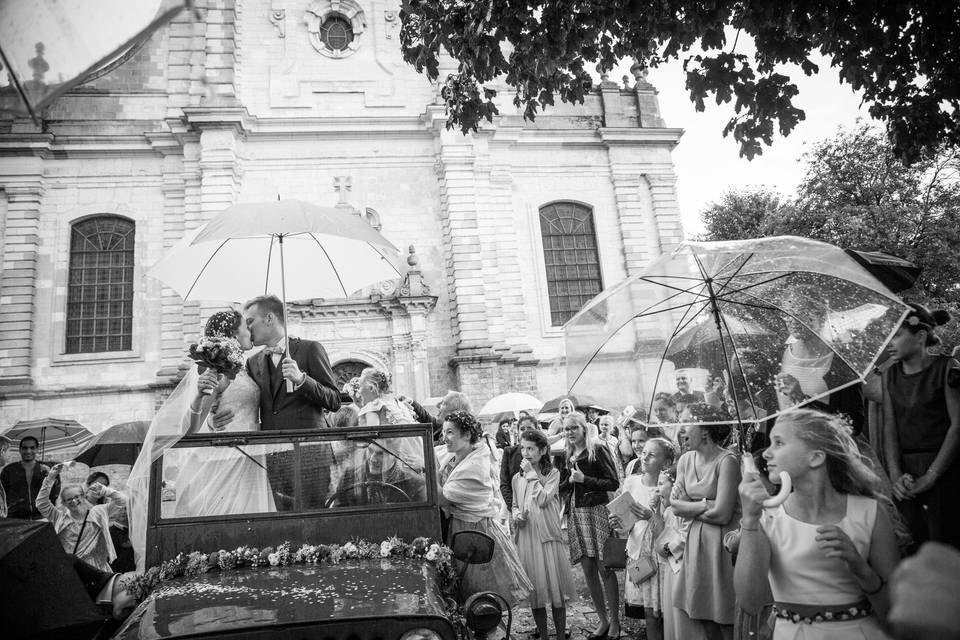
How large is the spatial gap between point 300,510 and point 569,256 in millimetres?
17707

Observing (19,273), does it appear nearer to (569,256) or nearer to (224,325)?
(569,256)

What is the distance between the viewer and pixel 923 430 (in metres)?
4.15

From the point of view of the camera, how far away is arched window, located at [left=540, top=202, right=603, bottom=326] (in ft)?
66.2

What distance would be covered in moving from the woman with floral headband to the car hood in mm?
3119

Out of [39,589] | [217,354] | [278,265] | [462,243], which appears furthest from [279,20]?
[39,589]

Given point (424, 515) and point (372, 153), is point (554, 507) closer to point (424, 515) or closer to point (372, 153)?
point (424, 515)

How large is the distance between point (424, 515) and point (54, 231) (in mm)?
19235

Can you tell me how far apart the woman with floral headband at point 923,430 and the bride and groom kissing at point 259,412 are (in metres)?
Result: 3.65

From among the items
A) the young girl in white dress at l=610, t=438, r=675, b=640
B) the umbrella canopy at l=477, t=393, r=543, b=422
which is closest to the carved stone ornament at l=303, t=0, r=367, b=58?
the umbrella canopy at l=477, t=393, r=543, b=422

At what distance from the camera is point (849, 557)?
2377 mm

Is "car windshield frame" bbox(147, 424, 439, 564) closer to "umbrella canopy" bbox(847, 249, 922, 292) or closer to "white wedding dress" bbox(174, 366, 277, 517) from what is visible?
"white wedding dress" bbox(174, 366, 277, 517)

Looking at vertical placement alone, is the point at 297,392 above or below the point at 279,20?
below

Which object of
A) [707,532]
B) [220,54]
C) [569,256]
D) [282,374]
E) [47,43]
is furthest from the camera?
[569,256]

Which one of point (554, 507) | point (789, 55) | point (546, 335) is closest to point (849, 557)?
point (554, 507)
